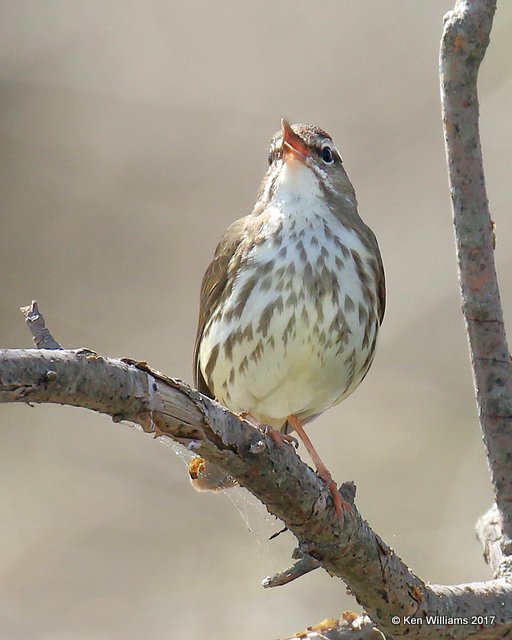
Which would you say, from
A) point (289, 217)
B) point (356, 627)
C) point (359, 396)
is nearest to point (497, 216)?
point (359, 396)

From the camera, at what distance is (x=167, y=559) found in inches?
286

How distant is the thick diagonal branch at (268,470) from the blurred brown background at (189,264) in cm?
304

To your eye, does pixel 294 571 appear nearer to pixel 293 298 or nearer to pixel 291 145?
pixel 293 298

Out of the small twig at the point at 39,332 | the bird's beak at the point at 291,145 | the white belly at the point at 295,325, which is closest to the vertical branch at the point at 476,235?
the white belly at the point at 295,325

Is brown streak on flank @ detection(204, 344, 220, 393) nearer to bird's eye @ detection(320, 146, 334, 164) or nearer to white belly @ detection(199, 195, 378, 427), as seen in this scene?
white belly @ detection(199, 195, 378, 427)

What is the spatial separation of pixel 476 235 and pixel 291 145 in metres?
0.88

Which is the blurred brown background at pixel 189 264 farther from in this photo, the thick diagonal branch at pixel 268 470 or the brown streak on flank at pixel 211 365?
the thick diagonal branch at pixel 268 470

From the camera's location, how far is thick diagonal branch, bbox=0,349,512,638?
249 cm

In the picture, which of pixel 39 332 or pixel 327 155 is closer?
pixel 39 332

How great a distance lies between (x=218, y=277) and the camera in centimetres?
440

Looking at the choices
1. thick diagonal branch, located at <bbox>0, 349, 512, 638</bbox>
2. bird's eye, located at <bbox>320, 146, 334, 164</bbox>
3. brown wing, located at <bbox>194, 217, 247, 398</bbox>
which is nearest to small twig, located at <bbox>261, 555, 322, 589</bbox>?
thick diagonal branch, located at <bbox>0, 349, 512, 638</bbox>

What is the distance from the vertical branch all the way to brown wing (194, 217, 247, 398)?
3.05ft

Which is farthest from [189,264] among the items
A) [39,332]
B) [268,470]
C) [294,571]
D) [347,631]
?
[39,332]

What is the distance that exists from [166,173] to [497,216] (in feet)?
8.53
